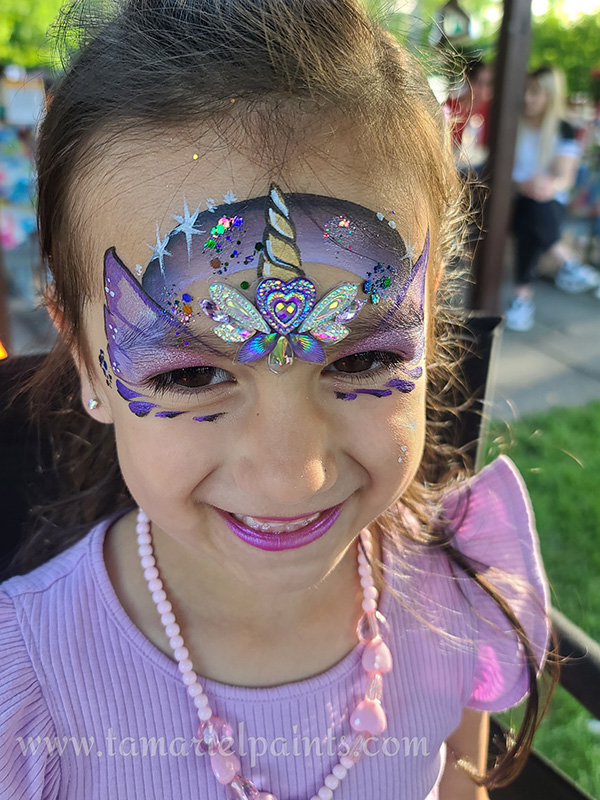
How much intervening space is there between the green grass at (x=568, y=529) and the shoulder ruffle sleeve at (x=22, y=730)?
101 centimetres

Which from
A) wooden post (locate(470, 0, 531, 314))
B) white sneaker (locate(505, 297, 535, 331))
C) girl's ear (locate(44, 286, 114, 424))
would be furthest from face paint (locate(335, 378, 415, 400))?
white sneaker (locate(505, 297, 535, 331))

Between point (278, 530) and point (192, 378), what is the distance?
9.5 inches

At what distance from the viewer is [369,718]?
1.04m

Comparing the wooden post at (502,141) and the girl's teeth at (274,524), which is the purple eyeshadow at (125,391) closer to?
the girl's teeth at (274,524)

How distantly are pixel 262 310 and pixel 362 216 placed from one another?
0.55 ft

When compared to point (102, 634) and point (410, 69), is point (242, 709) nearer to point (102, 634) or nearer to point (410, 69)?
point (102, 634)

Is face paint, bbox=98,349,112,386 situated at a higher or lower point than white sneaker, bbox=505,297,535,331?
higher

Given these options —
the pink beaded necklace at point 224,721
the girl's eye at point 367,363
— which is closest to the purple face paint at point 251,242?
the girl's eye at point 367,363

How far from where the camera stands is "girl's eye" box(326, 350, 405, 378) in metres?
0.88

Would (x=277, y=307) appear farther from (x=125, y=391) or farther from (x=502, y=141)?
(x=502, y=141)

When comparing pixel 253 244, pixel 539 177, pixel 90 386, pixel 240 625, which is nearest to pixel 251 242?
pixel 253 244

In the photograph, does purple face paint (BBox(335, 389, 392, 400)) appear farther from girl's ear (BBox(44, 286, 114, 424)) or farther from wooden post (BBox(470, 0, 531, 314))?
wooden post (BBox(470, 0, 531, 314))

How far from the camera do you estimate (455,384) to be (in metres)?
1.53

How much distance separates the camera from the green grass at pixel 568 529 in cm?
203
